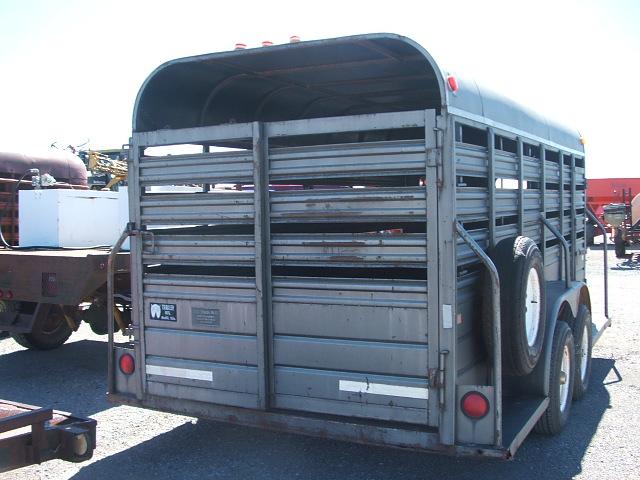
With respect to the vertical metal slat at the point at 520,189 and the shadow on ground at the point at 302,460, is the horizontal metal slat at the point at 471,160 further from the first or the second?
the shadow on ground at the point at 302,460

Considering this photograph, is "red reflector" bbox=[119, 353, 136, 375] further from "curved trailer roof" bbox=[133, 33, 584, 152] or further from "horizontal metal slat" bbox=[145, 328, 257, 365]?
"curved trailer roof" bbox=[133, 33, 584, 152]

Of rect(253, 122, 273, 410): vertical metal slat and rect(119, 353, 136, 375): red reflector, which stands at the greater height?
rect(253, 122, 273, 410): vertical metal slat

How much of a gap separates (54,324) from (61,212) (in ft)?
4.77

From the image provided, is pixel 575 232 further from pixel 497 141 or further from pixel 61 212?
pixel 61 212

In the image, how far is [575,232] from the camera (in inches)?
271

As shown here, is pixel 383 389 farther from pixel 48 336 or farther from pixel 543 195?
pixel 48 336

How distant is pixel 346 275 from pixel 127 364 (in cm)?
156

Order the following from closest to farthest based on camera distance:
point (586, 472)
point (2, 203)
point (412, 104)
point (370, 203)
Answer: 1. point (370, 203)
2. point (586, 472)
3. point (412, 104)
4. point (2, 203)

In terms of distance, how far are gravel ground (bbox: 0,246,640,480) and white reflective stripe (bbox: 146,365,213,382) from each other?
63 cm

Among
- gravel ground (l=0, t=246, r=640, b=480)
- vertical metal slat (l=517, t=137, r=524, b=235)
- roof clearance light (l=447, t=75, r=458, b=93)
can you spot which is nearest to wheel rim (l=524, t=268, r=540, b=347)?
vertical metal slat (l=517, t=137, r=524, b=235)

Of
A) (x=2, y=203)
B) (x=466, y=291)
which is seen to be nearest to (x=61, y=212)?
(x=2, y=203)

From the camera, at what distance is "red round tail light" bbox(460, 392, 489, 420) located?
3643 mm

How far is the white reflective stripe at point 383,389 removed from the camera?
3.74 meters

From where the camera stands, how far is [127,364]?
4652 millimetres
